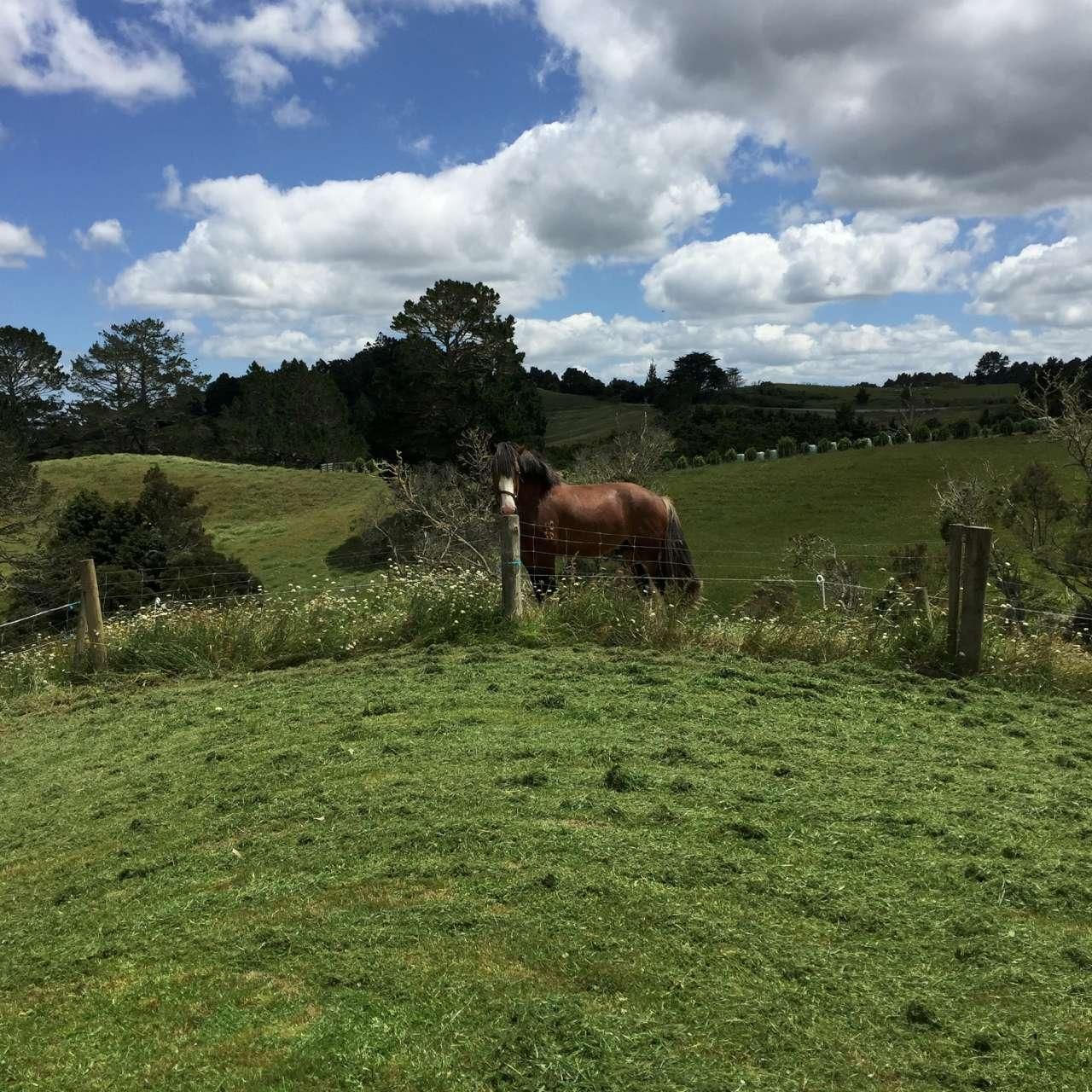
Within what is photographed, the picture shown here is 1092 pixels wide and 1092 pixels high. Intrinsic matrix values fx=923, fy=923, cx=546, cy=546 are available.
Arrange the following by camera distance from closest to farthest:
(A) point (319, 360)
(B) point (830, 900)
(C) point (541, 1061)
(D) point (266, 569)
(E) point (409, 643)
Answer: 1. (C) point (541, 1061)
2. (B) point (830, 900)
3. (E) point (409, 643)
4. (D) point (266, 569)
5. (A) point (319, 360)

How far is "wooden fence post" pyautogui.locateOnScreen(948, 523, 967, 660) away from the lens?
272 inches

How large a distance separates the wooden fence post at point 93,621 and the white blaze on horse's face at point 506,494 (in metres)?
3.68

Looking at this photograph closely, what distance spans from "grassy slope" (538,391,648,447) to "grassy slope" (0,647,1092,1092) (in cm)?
5798

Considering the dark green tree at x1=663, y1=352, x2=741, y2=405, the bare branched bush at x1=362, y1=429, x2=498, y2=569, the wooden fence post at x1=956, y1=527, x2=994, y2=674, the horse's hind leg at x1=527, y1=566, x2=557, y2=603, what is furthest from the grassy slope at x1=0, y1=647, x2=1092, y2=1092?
the dark green tree at x1=663, y1=352, x2=741, y2=405

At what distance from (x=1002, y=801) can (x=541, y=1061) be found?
9.16 feet

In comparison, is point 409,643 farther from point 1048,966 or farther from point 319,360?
point 319,360

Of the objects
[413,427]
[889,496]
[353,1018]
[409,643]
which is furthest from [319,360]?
[353,1018]

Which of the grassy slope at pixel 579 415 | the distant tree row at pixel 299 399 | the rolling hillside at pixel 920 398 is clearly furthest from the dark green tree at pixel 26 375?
the rolling hillside at pixel 920 398

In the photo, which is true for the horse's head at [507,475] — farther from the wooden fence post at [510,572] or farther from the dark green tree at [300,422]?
the dark green tree at [300,422]

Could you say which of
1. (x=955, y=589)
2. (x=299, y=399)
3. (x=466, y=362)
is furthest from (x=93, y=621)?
(x=299, y=399)

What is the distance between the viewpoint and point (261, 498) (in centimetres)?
4459

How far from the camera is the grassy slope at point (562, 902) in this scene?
2.48m

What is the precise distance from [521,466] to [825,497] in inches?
1246

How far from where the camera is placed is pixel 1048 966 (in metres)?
2.82
